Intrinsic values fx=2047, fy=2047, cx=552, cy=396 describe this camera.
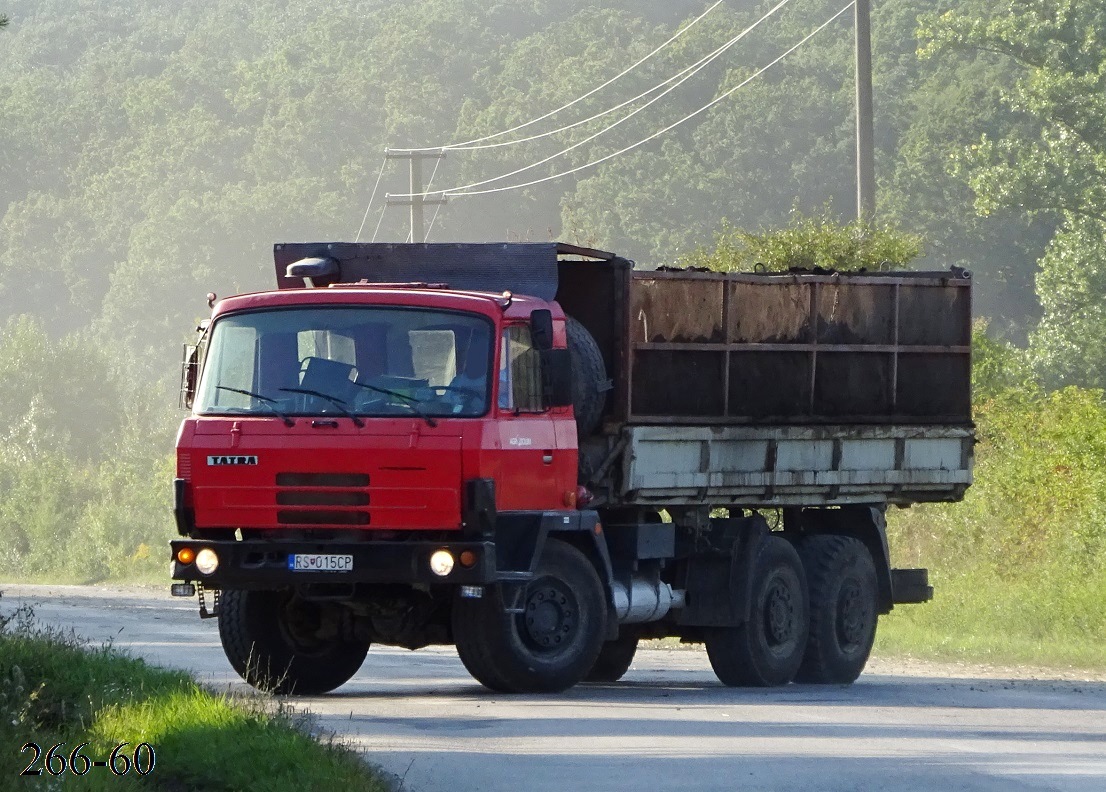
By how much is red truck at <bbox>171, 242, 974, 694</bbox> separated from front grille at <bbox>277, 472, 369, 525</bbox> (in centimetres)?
1

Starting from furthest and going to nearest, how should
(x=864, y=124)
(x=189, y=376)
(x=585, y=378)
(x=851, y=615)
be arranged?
(x=864, y=124)
(x=851, y=615)
(x=585, y=378)
(x=189, y=376)

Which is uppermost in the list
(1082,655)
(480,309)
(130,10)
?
(130,10)

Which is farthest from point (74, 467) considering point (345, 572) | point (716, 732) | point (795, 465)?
point (716, 732)

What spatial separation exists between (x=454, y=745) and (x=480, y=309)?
3.38 m

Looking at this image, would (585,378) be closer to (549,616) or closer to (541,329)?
(541,329)

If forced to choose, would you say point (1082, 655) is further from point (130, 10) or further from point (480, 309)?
point (130, 10)

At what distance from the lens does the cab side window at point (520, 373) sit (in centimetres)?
1318

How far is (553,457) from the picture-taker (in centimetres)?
1363

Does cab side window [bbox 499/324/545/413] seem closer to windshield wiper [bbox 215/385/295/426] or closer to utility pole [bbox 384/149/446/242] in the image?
windshield wiper [bbox 215/385/295/426]

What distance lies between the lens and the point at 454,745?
1091cm

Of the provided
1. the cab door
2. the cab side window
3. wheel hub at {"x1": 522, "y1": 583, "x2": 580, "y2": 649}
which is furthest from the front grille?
wheel hub at {"x1": 522, "y1": 583, "x2": 580, "y2": 649}

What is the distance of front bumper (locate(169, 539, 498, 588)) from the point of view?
1280 centimetres

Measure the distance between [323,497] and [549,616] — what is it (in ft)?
5.93

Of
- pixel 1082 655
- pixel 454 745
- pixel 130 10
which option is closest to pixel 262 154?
pixel 130 10
